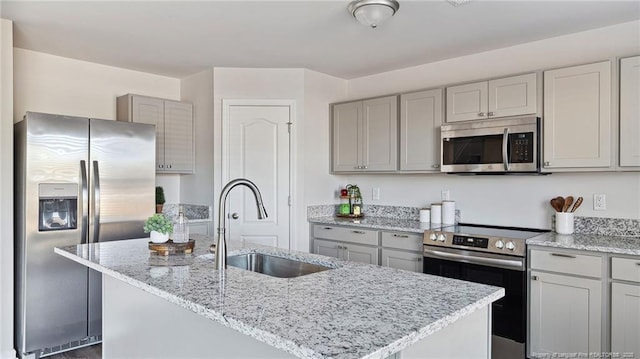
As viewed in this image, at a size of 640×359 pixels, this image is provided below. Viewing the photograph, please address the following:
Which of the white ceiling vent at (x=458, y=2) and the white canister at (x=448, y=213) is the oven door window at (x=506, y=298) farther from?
the white ceiling vent at (x=458, y=2)

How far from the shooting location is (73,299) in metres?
3.15

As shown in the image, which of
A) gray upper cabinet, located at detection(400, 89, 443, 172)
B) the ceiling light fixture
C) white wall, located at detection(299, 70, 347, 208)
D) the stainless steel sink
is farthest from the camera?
white wall, located at detection(299, 70, 347, 208)

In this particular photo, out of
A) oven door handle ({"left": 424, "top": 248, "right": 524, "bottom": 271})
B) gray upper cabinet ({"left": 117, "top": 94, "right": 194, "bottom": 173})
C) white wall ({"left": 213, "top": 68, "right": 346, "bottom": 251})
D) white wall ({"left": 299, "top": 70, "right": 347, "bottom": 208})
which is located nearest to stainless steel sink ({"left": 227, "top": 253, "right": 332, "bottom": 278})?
oven door handle ({"left": 424, "top": 248, "right": 524, "bottom": 271})

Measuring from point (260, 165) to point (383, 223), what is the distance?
1324mm

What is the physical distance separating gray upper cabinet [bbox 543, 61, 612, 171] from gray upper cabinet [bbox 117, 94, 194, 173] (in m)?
3.26

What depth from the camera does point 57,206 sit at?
10.1 ft

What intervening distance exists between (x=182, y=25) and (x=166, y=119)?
140 cm

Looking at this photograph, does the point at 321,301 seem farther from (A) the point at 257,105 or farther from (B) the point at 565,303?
(A) the point at 257,105

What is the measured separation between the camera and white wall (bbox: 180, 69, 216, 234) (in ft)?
13.9

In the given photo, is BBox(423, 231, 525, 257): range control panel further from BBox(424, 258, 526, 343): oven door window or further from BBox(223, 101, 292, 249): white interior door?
BBox(223, 101, 292, 249): white interior door

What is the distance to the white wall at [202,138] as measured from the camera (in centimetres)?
423
